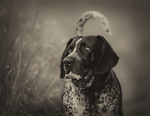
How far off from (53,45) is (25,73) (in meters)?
0.48

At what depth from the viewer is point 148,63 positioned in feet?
9.41

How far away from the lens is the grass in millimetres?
2738

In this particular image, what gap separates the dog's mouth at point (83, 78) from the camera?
217 centimetres

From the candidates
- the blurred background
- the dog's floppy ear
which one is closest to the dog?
the dog's floppy ear

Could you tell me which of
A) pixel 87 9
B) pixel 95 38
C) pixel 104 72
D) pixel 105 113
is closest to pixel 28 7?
pixel 87 9

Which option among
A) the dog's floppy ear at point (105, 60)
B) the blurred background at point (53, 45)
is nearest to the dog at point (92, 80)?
the dog's floppy ear at point (105, 60)

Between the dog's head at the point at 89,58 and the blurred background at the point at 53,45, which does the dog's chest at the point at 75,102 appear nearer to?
the dog's head at the point at 89,58

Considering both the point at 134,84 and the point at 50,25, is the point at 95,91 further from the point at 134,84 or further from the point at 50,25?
the point at 50,25

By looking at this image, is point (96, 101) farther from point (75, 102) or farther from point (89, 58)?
point (89, 58)

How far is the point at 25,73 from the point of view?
2.79m

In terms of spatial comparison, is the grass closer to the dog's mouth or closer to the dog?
the dog

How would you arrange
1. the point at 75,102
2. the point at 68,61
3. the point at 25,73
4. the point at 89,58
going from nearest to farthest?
the point at 68,61, the point at 89,58, the point at 75,102, the point at 25,73

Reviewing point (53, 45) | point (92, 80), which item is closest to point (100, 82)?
point (92, 80)

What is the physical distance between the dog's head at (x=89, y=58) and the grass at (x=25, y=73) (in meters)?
0.67
